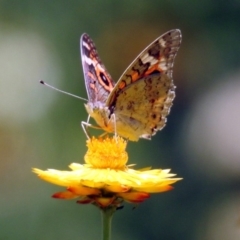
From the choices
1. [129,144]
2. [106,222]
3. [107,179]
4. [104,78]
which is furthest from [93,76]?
[129,144]

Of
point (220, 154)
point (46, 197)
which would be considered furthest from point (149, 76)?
point (220, 154)

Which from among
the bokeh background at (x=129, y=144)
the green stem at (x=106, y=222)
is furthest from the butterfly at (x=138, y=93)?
the bokeh background at (x=129, y=144)

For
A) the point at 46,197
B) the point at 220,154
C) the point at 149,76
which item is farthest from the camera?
the point at 220,154

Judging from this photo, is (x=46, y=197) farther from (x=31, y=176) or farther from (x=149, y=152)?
(x=149, y=152)

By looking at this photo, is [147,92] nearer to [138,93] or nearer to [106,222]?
[138,93]

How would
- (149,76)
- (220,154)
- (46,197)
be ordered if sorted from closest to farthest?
(149,76) → (46,197) → (220,154)

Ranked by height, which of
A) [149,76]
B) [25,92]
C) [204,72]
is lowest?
[149,76]

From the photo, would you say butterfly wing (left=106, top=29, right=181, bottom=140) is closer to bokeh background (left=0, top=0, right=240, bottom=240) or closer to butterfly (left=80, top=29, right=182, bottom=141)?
butterfly (left=80, top=29, right=182, bottom=141)

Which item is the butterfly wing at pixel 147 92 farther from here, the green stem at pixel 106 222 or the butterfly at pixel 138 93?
the green stem at pixel 106 222

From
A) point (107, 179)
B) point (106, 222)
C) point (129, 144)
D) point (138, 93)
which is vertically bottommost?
point (106, 222)
